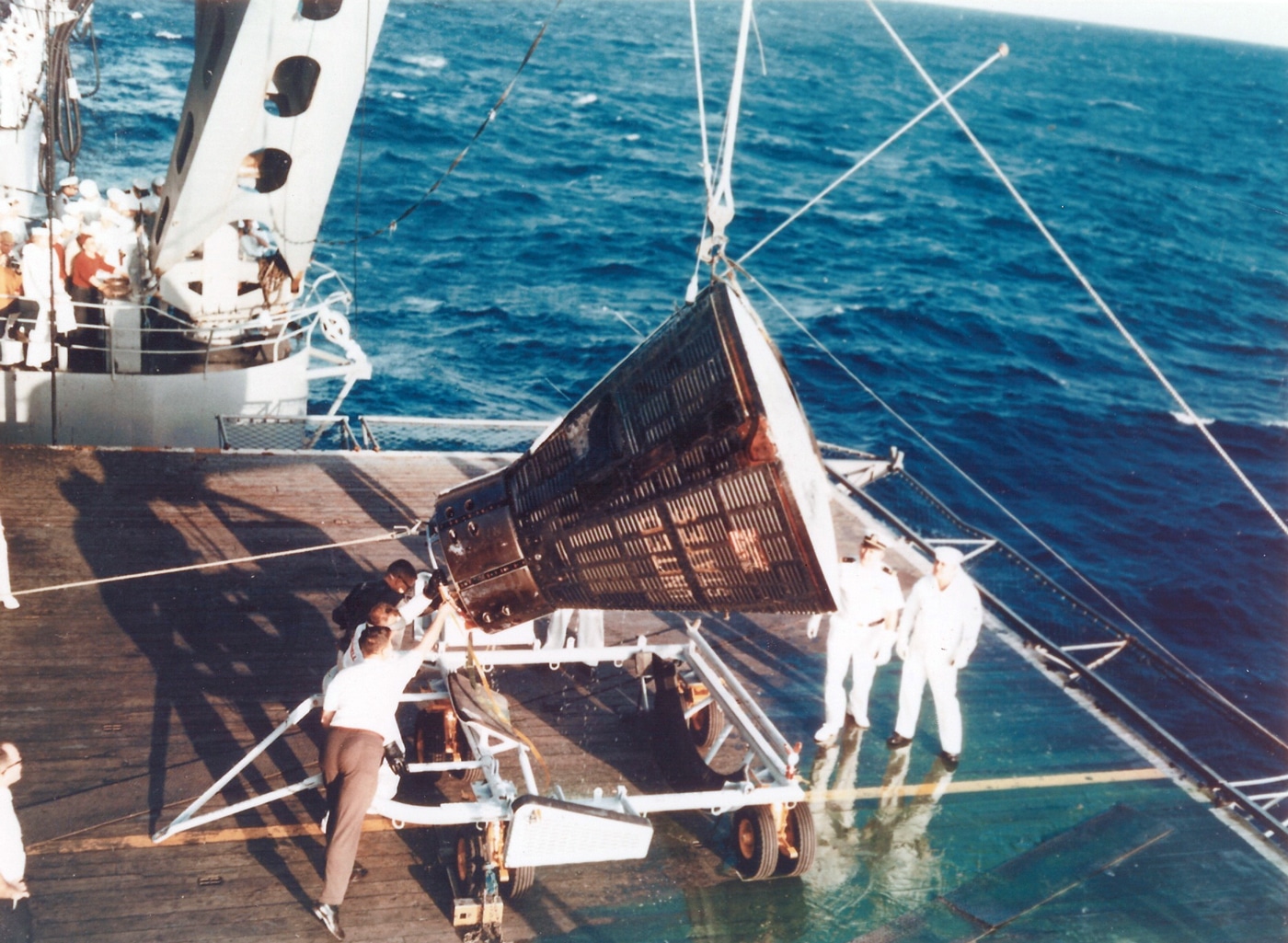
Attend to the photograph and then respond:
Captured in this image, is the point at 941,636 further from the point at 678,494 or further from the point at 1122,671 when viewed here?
the point at 1122,671

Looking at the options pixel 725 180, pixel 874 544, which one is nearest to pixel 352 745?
pixel 725 180

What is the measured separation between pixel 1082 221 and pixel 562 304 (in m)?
29.0

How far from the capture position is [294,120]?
42.9 feet

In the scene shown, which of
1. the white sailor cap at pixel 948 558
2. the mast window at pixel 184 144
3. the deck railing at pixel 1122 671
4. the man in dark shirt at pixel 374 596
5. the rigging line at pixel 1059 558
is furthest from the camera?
the mast window at pixel 184 144

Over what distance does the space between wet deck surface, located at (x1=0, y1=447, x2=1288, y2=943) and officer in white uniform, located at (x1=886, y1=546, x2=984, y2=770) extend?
0.51 m

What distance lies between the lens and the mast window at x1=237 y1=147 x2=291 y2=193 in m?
13.5

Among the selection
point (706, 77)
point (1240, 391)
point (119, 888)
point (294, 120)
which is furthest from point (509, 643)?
point (706, 77)

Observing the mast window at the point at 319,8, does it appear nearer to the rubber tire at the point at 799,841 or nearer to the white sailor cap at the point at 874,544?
the white sailor cap at the point at 874,544

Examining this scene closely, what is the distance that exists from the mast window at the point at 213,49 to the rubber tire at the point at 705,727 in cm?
990

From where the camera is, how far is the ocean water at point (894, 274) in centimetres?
2288

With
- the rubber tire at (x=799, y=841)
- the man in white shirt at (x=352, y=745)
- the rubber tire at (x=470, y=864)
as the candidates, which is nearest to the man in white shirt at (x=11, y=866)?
the man in white shirt at (x=352, y=745)

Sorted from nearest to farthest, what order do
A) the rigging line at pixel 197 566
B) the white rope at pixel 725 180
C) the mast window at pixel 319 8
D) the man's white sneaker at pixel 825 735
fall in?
the white rope at pixel 725 180 < the rigging line at pixel 197 566 < the man's white sneaker at pixel 825 735 < the mast window at pixel 319 8

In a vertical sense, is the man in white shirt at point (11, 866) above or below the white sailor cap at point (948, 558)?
below

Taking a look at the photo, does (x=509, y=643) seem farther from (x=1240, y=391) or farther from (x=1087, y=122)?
(x=1087, y=122)
